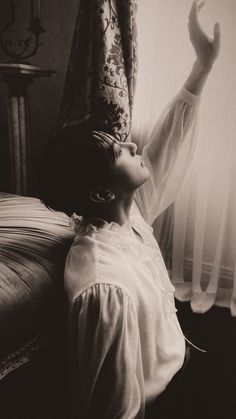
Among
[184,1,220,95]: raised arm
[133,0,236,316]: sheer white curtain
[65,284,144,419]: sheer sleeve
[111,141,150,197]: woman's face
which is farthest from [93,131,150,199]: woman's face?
[133,0,236,316]: sheer white curtain

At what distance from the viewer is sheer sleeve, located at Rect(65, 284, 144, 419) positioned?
74cm

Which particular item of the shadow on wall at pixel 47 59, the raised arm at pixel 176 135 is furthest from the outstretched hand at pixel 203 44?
the shadow on wall at pixel 47 59

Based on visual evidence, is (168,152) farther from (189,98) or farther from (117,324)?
(117,324)

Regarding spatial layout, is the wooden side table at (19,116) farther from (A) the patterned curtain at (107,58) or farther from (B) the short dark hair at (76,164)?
(B) the short dark hair at (76,164)

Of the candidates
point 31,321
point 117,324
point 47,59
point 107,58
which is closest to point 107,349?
point 117,324

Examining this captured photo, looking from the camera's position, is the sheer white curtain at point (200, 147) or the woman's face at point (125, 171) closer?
the woman's face at point (125, 171)

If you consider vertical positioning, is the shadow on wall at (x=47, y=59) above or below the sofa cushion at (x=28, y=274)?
above

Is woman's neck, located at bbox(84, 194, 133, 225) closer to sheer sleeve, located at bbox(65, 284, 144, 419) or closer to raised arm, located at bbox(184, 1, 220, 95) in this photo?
sheer sleeve, located at bbox(65, 284, 144, 419)

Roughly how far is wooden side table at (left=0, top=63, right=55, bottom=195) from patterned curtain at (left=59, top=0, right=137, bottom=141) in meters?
0.19

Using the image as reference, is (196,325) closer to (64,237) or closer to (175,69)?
(64,237)

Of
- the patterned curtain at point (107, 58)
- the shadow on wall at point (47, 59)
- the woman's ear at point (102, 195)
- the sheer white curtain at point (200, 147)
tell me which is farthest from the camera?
the shadow on wall at point (47, 59)

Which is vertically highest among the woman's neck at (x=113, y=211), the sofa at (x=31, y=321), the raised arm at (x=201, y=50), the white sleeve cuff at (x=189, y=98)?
the raised arm at (x=201, y=50)

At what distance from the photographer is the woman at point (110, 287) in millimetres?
748

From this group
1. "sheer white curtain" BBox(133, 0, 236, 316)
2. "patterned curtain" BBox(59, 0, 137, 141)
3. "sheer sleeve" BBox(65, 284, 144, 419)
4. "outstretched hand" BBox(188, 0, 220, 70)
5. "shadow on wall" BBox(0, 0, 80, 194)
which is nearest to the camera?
"sheer sleeve" BBox(65, 284, 144, 419)
